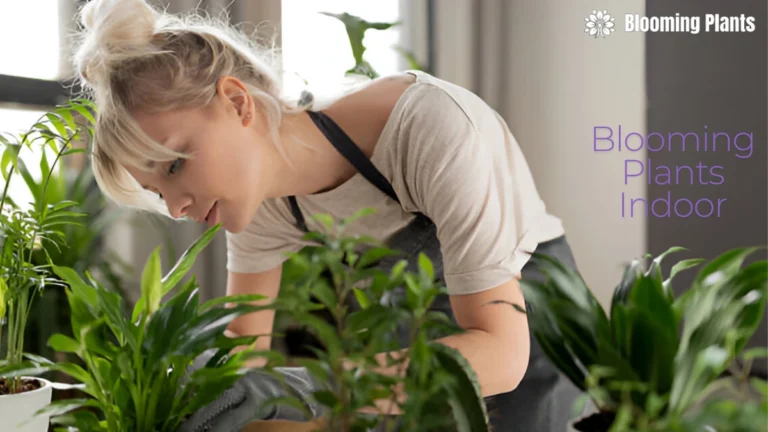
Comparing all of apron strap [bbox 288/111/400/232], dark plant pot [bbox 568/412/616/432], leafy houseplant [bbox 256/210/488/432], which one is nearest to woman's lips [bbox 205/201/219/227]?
apron strap [bbox 288/111/400/232]

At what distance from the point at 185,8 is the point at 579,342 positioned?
5.67ft

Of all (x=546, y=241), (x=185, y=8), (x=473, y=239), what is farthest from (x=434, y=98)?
(x=185, y=8)

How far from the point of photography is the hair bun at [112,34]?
995mm

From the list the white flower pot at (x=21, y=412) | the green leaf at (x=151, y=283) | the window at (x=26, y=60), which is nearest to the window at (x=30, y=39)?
the window at (x=26, y=60)

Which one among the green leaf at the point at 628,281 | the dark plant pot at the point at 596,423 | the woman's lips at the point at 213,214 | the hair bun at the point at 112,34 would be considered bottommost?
the dark plant pot at the point at 596,423

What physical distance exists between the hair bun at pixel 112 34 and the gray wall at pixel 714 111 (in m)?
2.42

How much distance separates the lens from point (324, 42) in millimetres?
2643

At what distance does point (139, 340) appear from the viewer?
2.21 feet

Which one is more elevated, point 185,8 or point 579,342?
point 185,8

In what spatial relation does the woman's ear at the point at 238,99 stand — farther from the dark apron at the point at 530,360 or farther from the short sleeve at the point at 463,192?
the short sleeve at the point at 463,192

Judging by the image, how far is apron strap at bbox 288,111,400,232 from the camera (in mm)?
1134

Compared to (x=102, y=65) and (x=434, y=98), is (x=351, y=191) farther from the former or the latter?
(x=102, y=65)

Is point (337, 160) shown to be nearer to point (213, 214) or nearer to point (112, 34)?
point (213, 214)

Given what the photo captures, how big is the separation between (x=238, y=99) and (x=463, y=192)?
0.36m
